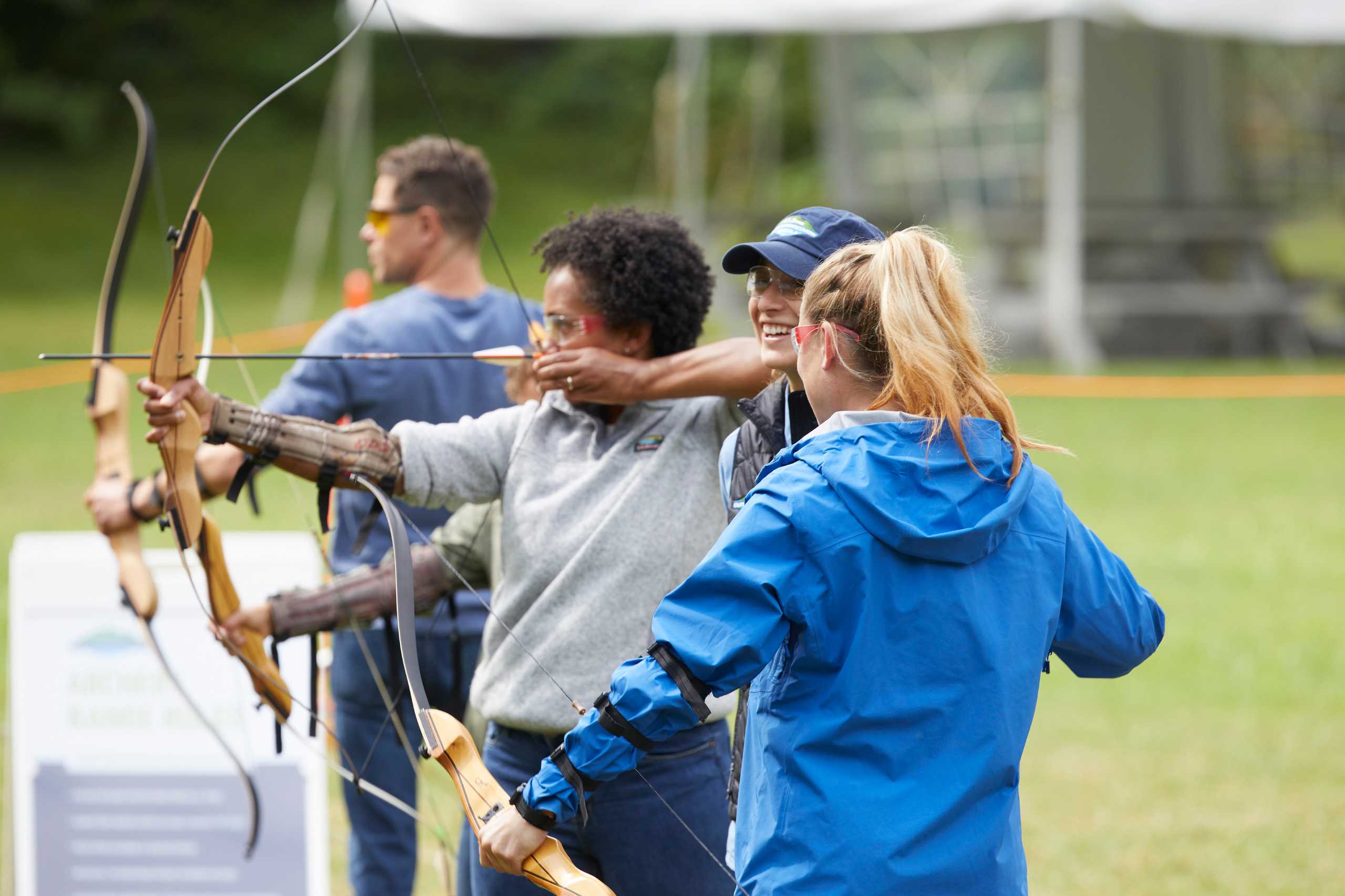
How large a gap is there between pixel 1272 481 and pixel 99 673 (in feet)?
24.3

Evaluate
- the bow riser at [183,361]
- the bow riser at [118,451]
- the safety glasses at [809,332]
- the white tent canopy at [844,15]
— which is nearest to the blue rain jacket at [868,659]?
the safety glasses at [809,332]

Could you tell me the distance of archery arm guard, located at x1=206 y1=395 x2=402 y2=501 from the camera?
2.17 meters

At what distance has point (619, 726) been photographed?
1.58 m

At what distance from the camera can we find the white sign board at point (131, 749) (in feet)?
10.9

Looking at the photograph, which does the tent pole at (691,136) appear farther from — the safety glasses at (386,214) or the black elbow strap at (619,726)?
the black elbow strap at (619,726)

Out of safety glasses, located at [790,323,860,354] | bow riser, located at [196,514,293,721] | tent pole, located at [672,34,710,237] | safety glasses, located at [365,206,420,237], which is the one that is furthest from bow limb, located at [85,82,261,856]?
tent pole, located at [672,34,710,237]

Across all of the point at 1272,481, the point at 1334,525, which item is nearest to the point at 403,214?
the point at 1334,525

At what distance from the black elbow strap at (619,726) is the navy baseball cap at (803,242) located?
659 millimetres

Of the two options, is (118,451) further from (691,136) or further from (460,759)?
(691,136)

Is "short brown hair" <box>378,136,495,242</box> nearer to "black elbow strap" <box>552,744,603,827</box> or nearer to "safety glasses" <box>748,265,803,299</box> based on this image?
"safety glasses" <box>748,265,803,299</box>

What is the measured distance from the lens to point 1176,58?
47.6ft

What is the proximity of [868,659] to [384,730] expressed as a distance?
5.50 ft

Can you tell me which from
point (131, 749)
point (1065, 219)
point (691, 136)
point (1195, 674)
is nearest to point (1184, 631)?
point (1195, 674)

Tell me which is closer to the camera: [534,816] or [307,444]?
[534,816]
